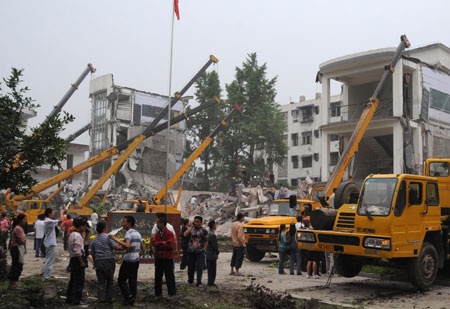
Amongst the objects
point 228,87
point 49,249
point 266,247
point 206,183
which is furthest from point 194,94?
point 49,249

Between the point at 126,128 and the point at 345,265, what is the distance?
1504 inches

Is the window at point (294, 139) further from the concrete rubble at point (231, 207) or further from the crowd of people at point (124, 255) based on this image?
the crowd of people at point (124, 255)

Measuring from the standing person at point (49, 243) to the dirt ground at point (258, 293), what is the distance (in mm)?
302

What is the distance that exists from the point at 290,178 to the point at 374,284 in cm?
4620

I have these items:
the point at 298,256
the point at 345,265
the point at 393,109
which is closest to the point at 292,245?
the point at 298,256

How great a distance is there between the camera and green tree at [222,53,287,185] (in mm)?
45438

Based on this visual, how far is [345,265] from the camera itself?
1253 centimetres

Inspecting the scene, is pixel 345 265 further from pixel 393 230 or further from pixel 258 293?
pixel 258 293

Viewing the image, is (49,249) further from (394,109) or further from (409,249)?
(394,109)

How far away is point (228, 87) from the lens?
46.8 metres

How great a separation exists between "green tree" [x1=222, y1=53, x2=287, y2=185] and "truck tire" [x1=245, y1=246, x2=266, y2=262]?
27.2 metres

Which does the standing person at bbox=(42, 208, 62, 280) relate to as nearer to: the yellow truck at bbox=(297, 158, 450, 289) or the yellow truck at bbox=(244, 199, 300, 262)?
the yellow truck at bbox=(297, 158, 450, 289)

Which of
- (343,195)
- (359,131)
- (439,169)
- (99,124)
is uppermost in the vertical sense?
(99,124)

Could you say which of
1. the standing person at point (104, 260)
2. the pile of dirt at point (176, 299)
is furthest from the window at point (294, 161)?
the standing person at point (104, 260)
